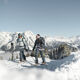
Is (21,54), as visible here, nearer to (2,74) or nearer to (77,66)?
(77,66)

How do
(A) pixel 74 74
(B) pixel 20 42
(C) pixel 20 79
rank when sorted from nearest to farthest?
(C) pixel 20 79, (A) pixel 74 74, (B) pixel 20 42

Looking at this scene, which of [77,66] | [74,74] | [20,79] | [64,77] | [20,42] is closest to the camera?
[20,79]

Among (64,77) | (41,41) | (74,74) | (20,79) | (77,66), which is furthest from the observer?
(41,41)

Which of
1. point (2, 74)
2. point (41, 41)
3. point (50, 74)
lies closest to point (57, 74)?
point (50, 74)

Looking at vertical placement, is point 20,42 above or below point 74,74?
above

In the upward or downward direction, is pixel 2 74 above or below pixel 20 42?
below

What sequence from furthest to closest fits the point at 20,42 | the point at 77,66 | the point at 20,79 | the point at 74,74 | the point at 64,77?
the point at 20,42 → the point at 77,66 → the point at 74,74 → the point at 64,77 → the point at 20,79

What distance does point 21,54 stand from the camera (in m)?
14.2

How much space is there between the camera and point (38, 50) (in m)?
12.2

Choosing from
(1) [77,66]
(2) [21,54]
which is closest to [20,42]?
(2) [21,54]

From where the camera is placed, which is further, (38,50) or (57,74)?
(38,50)

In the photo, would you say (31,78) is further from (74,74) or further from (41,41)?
(41,41)

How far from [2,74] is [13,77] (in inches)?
19.8

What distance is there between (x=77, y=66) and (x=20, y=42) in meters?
7.08
